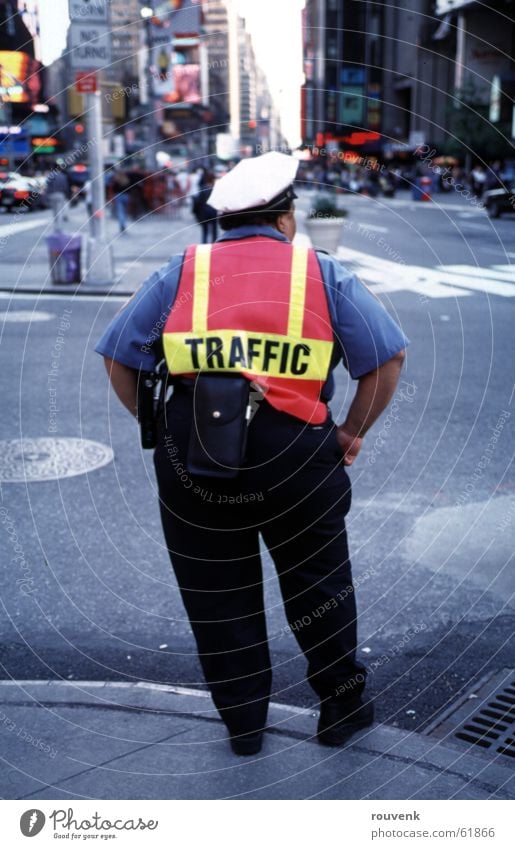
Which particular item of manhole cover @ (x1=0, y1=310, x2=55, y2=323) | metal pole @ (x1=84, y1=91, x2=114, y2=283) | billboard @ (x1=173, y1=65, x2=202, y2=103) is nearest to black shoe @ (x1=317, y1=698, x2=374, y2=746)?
manhole cover @ (x1=0, y1=310, x2=55, y2=323)

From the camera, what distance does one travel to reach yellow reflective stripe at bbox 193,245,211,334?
271cm

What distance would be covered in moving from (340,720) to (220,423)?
108cm

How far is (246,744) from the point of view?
2971 mm

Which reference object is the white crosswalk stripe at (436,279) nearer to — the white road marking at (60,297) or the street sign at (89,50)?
the white road marking at (60,297)

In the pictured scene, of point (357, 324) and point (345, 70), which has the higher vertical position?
point (345, 70)

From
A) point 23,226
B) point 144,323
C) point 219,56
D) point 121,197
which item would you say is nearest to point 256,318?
point 144,323

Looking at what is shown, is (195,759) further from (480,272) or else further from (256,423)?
(480,272)

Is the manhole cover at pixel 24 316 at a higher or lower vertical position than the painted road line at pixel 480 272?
lower

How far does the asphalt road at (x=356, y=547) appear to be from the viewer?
12.4 feet

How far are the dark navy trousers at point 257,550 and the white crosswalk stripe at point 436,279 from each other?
11108 millimetres

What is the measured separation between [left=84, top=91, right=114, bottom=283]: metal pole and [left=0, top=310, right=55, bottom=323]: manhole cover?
1608mm

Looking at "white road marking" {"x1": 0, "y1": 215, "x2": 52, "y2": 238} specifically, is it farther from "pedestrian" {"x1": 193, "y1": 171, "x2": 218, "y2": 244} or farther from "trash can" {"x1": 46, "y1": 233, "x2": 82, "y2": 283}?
"trash can" {"x1": 46, "y1": 233, "x2": 82, "y2": 283}

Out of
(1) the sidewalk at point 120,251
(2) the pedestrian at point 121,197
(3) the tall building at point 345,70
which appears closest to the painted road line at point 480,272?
(1) the sidewalk at point 120,251

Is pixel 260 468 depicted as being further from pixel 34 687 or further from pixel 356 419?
pixel 34 687
